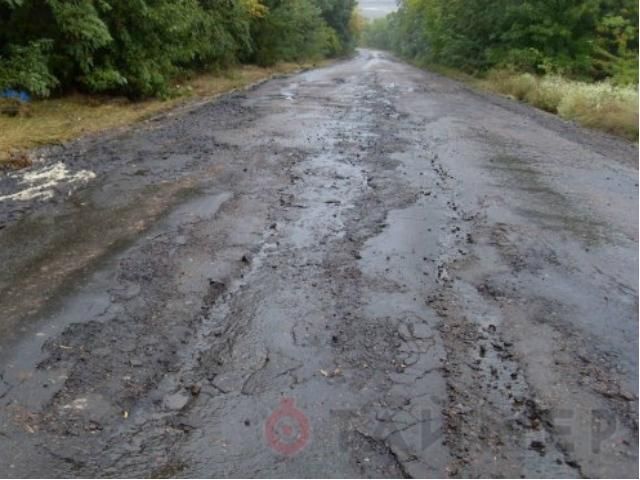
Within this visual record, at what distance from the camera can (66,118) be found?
10.9 meters

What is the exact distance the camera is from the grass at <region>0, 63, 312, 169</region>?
8.73 meters

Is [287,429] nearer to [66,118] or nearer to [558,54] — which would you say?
[66,118]

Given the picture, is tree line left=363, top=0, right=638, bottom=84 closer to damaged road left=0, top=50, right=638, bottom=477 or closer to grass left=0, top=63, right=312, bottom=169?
grass left=0, top=63, right=312, bottom=169

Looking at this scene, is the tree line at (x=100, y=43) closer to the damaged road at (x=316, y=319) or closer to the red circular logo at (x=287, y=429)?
the damaged road at (x=316, y=319)

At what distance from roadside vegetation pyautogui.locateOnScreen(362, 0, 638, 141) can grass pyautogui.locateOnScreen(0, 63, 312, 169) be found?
9.93 meters

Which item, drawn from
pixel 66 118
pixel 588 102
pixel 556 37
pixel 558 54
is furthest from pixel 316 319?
pixel 556 37

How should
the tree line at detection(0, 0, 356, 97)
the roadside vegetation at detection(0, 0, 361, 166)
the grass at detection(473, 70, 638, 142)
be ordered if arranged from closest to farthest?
1. the roadside vegetation at detection(0, 0, 361, 166)
2. the tree line at detection(0, 0, 356, 97)
3. the grass at detection(473, 70, 638, 142)

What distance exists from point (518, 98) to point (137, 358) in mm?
18298

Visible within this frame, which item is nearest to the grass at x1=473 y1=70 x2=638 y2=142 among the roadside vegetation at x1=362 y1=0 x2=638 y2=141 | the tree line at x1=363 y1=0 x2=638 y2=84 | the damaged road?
the roadside vegetation at x1=362 y1=0 x2=638 y2=141

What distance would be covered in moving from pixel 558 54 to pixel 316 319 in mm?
22371

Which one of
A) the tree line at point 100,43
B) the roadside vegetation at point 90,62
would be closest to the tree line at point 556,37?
the tree line at point 100,43

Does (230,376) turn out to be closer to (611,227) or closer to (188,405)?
(188,405)

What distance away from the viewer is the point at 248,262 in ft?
16.7

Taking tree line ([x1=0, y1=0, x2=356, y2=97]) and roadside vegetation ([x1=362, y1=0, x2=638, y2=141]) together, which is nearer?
tree line ([x1=0, y1=0, x2=356, y2=97])
